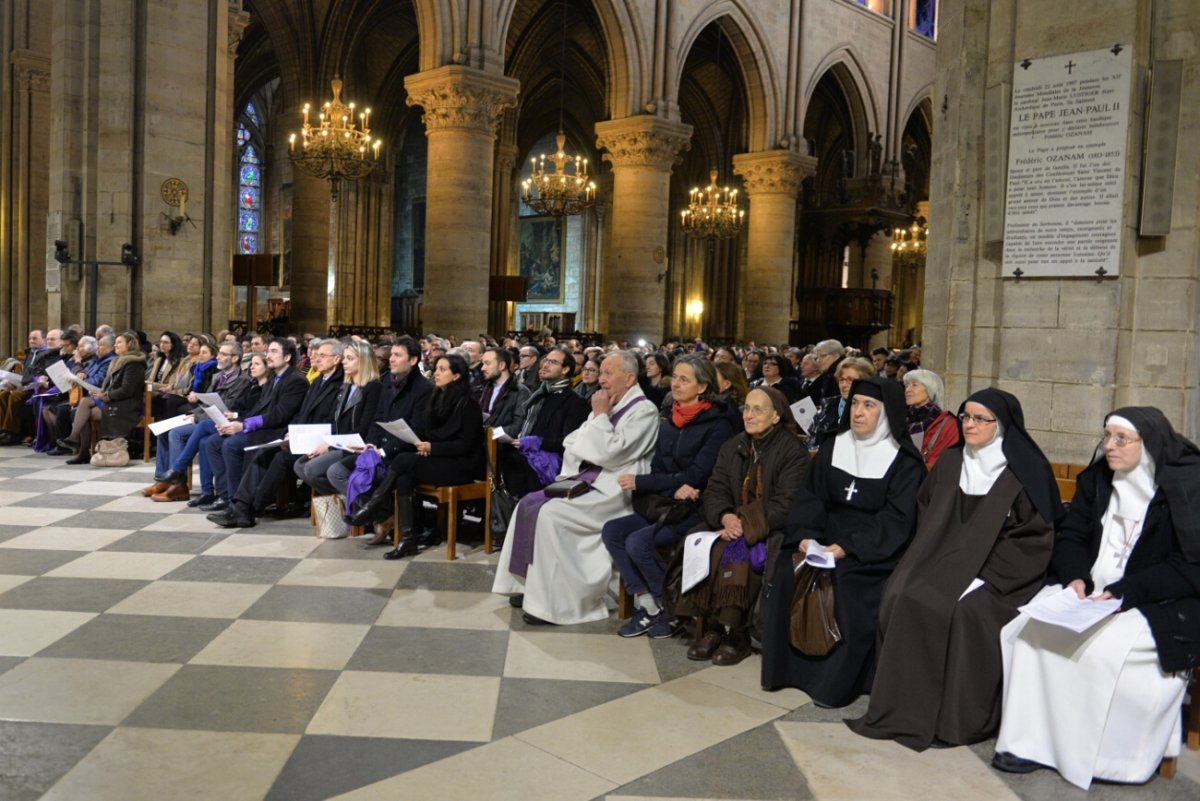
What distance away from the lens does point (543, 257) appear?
3650cm

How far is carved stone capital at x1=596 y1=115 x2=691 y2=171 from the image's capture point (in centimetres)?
1912

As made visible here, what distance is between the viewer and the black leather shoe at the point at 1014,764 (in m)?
3.50

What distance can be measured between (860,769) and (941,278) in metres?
4.02

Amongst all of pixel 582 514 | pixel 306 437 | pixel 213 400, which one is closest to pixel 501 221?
pixel 213 400

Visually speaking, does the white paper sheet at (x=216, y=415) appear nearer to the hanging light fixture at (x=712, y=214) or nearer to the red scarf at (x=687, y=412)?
the red scarf at (x=687, y=412)

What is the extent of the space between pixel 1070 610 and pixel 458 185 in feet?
44.1

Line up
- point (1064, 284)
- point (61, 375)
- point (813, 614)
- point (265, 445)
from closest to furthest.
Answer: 1. point (813, 614)
2. point (1064, 284)
3. point (265, 445)
4. point (61, 375)

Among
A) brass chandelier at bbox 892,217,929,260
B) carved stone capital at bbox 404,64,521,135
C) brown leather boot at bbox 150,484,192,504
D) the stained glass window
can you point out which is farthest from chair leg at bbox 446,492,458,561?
the stained glass window

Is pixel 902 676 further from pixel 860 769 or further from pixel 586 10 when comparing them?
pixel 586 10

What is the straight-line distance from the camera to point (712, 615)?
183 inches

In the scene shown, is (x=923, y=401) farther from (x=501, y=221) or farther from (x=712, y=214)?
(x=501, y=221)

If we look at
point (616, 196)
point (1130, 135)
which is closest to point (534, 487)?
point (1130, 135)

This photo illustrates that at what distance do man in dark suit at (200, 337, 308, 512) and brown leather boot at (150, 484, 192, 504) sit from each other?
42cm

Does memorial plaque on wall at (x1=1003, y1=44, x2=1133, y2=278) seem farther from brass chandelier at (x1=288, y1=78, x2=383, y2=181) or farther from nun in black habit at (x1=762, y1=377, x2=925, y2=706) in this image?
brass chandelier at (x1=288, y1=78, x2=383, y2=181)
